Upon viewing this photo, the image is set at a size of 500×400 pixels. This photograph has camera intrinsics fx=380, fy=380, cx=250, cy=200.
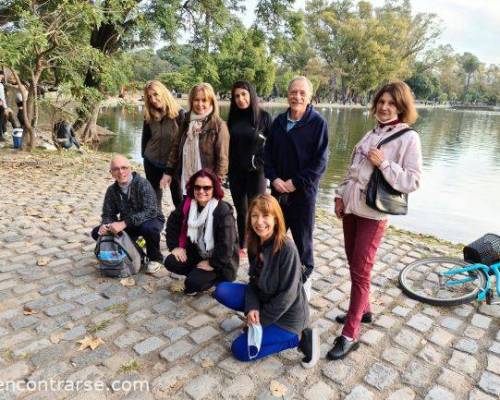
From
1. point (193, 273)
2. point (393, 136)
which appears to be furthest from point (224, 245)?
point (393, 136)

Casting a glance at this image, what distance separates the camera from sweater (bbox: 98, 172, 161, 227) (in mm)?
3807

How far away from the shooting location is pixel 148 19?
11.2 m

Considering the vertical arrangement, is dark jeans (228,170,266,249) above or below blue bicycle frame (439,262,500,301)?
above

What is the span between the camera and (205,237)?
11.0 ft

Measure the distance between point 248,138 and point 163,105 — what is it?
1081mm

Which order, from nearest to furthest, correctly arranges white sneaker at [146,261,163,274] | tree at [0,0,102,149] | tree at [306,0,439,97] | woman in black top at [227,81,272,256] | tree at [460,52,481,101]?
woman in black top at [227,81,272,256] < white sneaker at [146,261,163,274] < tree at [0,0,102,149] < tree at [306,0,439,97] < tree at [460,52,481,101]

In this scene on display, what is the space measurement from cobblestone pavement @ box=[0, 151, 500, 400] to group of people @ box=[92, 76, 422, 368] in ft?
0.60

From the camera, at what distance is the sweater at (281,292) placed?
8.52 ft

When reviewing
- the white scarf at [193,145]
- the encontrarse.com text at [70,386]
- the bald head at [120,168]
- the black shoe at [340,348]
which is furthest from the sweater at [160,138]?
the black shoe at [340,348]

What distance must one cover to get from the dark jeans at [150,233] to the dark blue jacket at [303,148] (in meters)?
1.35

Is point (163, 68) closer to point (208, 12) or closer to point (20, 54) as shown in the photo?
point (208, 12)

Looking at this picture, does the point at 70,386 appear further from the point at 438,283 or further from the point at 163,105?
the point at 438,283

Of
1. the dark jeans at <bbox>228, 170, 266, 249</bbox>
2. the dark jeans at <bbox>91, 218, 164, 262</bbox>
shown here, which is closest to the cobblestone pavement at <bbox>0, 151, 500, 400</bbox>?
the dark jeans at <bbox>91, 218, 164, 262</bbox>

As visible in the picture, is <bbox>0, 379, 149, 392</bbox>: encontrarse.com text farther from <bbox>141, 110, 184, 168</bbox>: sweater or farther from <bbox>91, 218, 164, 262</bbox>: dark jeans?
<bbox>141, 110, 184, 168</bbox>: sweater
